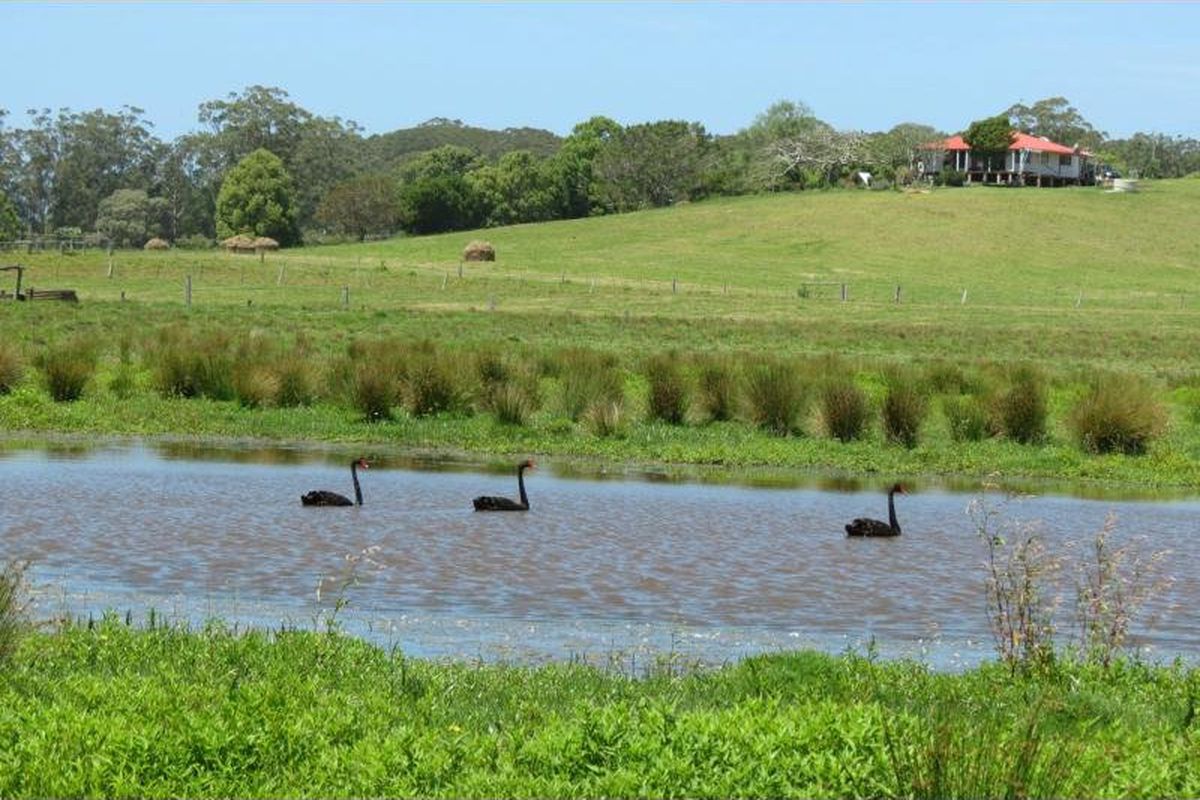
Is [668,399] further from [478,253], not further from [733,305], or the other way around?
[478,253]

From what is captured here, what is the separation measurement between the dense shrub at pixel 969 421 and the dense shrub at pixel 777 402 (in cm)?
232

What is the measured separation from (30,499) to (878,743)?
13.9 m

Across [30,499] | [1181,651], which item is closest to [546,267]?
[30,499]

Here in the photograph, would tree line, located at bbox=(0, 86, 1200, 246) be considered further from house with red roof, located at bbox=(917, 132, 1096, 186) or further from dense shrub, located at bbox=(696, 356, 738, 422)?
dense shrub, located at bbox=(696, 356, 738, 422)

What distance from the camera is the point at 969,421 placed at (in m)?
27.7

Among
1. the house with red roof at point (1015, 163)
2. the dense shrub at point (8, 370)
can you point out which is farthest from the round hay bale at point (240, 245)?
the dense shrub at point (8, 370)

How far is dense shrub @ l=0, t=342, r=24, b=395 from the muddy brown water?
5.96 metres

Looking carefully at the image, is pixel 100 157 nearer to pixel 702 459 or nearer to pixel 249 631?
pixel 702 459

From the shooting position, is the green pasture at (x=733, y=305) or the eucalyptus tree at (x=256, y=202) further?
the eucalyptus tree at (x=256, y=202)

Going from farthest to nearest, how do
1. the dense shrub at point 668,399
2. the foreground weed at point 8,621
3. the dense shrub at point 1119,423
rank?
the dense shrub at point 668,399 < the dense shrub at point 1119,423 < the foreground weed at point 8,621

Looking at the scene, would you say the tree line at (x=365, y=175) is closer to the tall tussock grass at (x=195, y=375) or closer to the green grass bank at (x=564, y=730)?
the tall tussock grass at (x=195, y=375)

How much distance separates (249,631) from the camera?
1195cm

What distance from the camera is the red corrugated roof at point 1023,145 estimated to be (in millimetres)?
152750

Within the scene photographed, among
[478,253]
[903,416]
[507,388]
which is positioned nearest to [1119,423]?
[903,416]
